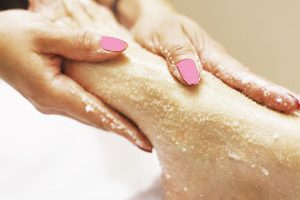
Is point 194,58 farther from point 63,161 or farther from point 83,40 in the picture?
point 63,161

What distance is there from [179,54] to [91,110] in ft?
0.56

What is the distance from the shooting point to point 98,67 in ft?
2.71

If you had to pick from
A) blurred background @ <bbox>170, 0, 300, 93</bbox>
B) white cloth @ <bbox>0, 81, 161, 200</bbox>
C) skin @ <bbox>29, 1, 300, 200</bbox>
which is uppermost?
skin @ <bbox>29, 1, 300, 200</bbox>

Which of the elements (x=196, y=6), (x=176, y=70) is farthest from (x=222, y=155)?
(x=196, y=6)

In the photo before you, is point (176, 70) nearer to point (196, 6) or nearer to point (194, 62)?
point (194, 62)

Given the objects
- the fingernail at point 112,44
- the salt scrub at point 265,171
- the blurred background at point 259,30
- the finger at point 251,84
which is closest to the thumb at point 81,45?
the fingernail at point 112,44

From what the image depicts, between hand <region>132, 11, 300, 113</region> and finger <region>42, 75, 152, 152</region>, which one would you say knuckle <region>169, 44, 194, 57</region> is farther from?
finger <region>42, 75, 152, 152</region>

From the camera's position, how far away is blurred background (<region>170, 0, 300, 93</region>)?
4.33 feet

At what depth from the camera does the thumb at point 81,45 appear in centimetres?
80

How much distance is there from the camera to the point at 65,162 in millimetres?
885

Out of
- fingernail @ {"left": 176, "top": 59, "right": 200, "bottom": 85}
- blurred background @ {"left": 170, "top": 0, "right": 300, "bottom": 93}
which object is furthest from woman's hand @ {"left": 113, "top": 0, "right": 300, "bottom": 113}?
blurred background @ {"left": 170, "top": 0, "right": 300, "bottom": 93}

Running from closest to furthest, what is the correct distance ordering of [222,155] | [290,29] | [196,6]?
[222,155], [290,29], [196,6]

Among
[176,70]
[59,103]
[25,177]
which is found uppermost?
[176,70]

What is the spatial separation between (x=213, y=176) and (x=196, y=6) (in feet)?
2.64
